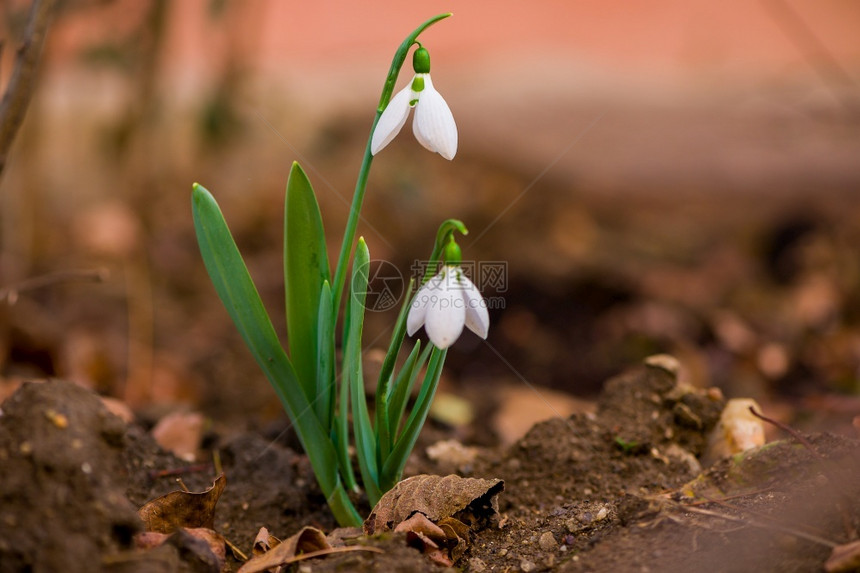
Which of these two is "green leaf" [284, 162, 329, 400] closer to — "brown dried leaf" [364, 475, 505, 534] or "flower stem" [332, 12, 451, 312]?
"flower stem" [332, 12, 451, 312]

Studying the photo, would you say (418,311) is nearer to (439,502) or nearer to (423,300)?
(423,300)

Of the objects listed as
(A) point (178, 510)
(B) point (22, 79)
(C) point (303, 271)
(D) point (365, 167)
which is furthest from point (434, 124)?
(B) point (22, 79)

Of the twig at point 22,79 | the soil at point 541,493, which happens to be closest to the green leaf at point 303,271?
the soil at point 541,493

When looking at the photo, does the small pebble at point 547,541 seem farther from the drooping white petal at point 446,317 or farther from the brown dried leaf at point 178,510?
the brown dried leaf at point 178,510

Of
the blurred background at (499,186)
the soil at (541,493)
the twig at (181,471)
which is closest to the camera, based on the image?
the soil at (541,493)

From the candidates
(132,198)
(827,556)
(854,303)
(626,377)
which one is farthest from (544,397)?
(132,198)

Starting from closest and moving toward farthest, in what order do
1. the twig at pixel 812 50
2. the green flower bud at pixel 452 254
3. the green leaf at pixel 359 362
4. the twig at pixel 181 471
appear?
the green flower bud at pixel 452 254 → the green leaf at pixel 359 362 → the twig at pixel 181 471 → the twig at pixel 812 50

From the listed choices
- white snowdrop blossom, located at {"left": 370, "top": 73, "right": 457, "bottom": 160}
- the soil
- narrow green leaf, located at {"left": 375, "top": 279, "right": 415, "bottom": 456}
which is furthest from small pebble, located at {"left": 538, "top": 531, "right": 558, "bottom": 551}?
white snowdrop blossom, located at {"left": 370, "top": 73, "right": 457, "bottom": 160}
